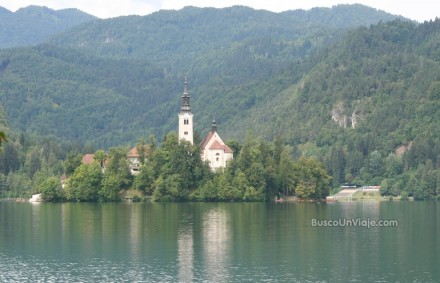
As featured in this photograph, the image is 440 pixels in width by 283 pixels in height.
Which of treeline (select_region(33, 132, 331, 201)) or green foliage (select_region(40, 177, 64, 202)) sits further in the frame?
green foliage (select_region(40, 177, 64, 202))

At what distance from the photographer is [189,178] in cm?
17238

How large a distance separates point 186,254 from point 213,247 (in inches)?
213

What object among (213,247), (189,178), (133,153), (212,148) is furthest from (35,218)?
(212,148)

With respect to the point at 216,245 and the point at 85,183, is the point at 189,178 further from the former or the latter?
the point at 216,245

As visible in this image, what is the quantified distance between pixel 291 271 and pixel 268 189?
94807mm

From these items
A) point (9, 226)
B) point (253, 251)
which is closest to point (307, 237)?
point (253, 251)

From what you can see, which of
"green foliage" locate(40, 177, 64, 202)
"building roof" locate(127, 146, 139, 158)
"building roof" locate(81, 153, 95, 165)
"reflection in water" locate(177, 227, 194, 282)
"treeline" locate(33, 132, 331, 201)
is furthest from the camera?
"building roof" locate(81, 153, 95, 165)

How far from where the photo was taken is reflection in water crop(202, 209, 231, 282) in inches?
3167

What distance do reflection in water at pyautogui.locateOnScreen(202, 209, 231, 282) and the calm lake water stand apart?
98 mm

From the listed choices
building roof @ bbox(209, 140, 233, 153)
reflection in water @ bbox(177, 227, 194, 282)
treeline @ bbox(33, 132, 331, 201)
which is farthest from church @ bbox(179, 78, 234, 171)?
reflection in water @ bbox(177, 227, 194, 282)

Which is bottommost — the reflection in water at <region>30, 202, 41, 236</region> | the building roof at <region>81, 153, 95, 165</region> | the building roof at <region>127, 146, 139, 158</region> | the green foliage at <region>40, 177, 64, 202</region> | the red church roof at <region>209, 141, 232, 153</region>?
the reflection in water at <region>30, 202, 41, 236</region>

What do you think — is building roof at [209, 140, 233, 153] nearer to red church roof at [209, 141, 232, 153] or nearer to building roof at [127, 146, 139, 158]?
red church roof at [209, 141, 232, 153]

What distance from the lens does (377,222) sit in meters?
125

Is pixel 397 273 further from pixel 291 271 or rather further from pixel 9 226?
pixel 9 226
